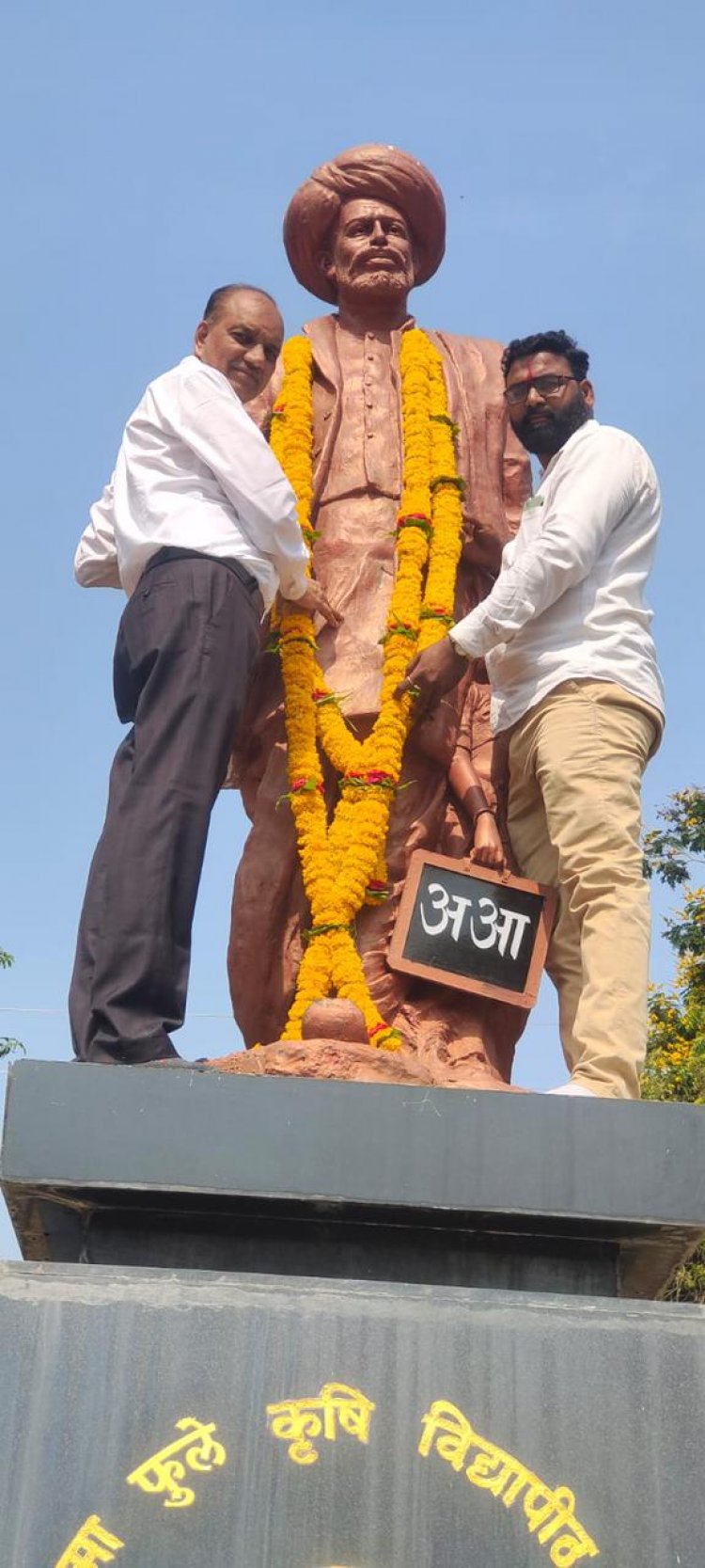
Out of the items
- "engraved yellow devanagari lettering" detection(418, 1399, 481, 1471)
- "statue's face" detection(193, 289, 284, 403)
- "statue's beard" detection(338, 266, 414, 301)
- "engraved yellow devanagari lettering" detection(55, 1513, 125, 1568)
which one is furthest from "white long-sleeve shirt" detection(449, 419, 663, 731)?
"engraved yellow devanagari lettering" detection(55, 1513, 125, 1568)

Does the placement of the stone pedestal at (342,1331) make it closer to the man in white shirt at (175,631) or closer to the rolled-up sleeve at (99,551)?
the man in white shirt at (175,631)

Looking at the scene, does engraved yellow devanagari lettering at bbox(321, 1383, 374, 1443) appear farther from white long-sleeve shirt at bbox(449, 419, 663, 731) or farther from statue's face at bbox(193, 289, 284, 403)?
statue's face at bbox(193, 289, 284, 403)

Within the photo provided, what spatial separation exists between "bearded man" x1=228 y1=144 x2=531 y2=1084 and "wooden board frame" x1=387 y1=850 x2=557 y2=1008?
0.22 m

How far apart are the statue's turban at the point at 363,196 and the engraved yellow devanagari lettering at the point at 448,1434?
148 inches

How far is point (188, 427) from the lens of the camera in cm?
438

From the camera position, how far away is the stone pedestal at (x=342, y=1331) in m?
2.98

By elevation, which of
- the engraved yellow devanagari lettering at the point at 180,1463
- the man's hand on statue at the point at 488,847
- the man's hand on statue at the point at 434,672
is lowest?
the engraved yellow devanagari lettering at the point at 180,1463

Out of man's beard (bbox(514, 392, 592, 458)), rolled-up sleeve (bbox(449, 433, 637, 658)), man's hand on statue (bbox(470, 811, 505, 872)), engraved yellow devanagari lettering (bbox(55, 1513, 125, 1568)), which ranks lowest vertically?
engraved yellow devanagari lettering (bbox(55, 1513, 125, 1568))

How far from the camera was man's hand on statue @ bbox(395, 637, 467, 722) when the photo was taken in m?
4.65

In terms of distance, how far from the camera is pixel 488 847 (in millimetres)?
4688

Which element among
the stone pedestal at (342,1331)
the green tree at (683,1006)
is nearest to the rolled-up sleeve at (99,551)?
the stone pedestal at (342,1331)

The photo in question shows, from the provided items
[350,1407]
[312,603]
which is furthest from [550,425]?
[350,1407]

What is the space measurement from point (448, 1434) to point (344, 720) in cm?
219

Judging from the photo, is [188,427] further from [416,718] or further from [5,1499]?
[5,1499]
